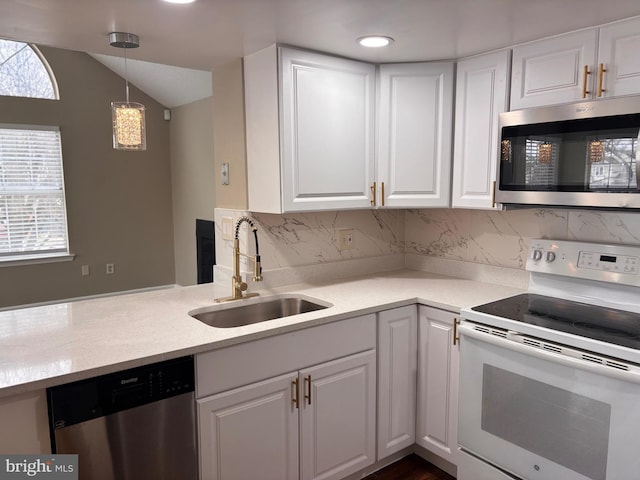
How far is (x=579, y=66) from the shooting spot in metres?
1.94

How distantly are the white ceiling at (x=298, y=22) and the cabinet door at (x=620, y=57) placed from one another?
0.18 feet

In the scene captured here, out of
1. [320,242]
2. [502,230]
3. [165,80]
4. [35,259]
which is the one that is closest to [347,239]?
[320,242]

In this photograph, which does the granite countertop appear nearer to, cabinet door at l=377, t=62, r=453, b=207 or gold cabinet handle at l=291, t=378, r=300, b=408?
gold cabinet handle at l=291, t=378, r=300, b=408

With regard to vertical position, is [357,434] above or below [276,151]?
below

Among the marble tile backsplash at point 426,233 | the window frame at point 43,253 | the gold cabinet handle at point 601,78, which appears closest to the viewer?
the gold cabinet handle at point 601,78

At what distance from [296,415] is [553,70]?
6.02ft

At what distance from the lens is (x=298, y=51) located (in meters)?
2.19

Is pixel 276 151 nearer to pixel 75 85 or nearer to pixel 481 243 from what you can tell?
pixel 481 243

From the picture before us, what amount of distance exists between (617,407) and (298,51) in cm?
193

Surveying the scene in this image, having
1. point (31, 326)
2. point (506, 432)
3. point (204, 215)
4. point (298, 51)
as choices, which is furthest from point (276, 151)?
point (204, 215)

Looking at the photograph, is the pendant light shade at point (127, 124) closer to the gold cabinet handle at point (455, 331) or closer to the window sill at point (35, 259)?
→ the gold cabinet handle at point (455, 331)

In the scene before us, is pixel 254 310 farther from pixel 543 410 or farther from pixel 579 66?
pixel 579 66

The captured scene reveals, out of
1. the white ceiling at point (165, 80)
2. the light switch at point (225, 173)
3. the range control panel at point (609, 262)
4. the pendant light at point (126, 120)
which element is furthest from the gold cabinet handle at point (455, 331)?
the white ceiling at point (165, 80)

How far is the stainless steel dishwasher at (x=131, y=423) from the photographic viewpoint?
143cm
